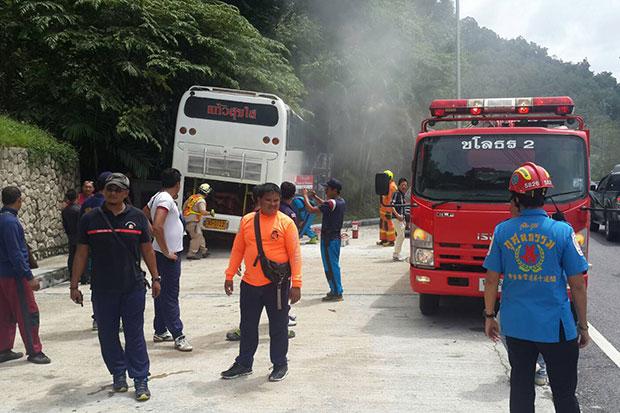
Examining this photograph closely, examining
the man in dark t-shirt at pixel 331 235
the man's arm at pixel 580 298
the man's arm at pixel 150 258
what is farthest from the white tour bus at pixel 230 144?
the man's arm at pixel 580 298

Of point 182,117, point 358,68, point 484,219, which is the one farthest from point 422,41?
point 484,219

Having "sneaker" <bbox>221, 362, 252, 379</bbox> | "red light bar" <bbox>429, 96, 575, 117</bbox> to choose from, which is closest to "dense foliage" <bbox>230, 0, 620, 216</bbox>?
"red light bar" <bbox>429, 96, 575, 117</bbox>

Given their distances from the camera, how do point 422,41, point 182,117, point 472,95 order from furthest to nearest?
point 472,95
point 422,41
point 182,117

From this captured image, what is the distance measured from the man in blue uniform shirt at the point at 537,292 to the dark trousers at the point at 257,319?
2.06 m

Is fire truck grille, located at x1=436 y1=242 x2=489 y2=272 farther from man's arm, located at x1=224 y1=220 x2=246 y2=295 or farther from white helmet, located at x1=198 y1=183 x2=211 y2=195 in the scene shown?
white helmet, located at x1=198 y1=183 x2=211 y2=195

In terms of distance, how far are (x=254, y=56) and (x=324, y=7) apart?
7.32 meters

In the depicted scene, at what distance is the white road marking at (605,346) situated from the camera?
6.16m

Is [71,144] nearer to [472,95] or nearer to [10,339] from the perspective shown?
[10,339]

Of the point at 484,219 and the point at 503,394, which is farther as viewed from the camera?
the point at 484,219

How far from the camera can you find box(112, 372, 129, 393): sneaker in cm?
505

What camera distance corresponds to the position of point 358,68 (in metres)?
24.5

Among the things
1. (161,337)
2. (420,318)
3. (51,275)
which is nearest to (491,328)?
(161,337)

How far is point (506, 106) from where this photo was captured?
7.78 metres

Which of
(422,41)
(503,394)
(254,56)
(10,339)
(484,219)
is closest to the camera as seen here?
(503,394)
